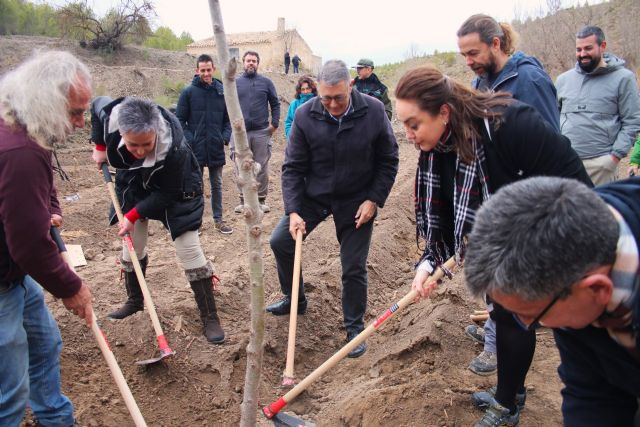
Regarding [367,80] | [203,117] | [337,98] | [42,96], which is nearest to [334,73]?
[337,98]

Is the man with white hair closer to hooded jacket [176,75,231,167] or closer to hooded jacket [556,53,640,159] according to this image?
hooded jacket [556,53,640,159]

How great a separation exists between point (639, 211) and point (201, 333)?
3.36 m

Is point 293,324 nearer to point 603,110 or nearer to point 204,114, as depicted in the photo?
point 603,110

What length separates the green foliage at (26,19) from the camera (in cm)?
2098

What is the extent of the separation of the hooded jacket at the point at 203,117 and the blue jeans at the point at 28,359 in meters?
3.86

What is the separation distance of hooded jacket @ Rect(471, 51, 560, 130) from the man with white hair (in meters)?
2.15

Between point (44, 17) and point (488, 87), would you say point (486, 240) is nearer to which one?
point (488, 87)

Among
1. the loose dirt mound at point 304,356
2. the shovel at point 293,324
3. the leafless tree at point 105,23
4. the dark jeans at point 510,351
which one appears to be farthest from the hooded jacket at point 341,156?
the leafless tree at point 105,23

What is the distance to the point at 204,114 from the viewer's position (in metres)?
6.16

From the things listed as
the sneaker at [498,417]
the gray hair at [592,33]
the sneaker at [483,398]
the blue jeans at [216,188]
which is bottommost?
the sneaker at [483,398]

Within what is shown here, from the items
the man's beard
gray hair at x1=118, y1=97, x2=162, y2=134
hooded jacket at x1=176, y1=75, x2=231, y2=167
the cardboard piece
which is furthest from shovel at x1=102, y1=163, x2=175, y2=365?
the man's beard

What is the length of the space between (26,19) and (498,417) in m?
26.6

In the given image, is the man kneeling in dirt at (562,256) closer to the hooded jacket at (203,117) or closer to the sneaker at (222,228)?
the hooded jacket at (203,117)

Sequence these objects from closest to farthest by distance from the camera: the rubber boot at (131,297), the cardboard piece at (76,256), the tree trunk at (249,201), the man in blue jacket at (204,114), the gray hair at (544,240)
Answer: the gray hair at (544,240), the tree trunk at (249,201), the rubber boot at (131,297), the cardboard piece at (76,256), the man in blue jacket at (204,114)
